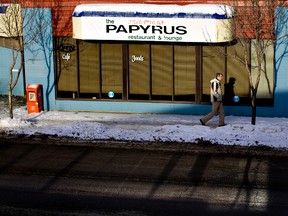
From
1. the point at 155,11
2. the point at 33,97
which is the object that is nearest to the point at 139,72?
the point at 155,11

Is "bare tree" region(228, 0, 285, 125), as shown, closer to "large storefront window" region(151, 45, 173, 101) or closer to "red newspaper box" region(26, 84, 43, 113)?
"large storefront window" region(151, 45, 173, 101)

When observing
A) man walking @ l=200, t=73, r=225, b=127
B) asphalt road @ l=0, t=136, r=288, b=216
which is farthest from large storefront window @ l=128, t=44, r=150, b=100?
asphalt road @ l=0, t=136, r=288, b=216

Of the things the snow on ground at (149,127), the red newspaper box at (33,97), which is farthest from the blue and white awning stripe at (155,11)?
the snow on ground at (149,127)

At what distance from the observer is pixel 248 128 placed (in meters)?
19.2

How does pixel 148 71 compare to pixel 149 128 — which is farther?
pixel 148 71

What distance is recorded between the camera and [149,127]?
20.3m

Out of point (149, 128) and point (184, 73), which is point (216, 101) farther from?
point (184, 73)

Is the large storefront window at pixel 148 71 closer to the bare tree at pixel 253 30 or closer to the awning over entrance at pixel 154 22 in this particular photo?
the bare tree at pixel 253 30

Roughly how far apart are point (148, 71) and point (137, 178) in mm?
7742

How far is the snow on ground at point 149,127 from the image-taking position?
18562mm

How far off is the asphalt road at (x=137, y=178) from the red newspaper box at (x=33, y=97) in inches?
147

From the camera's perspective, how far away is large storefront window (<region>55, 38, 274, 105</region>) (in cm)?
2150

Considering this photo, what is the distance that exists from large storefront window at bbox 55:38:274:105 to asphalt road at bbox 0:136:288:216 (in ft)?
13.6

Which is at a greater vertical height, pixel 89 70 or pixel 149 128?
pixel 89 70
